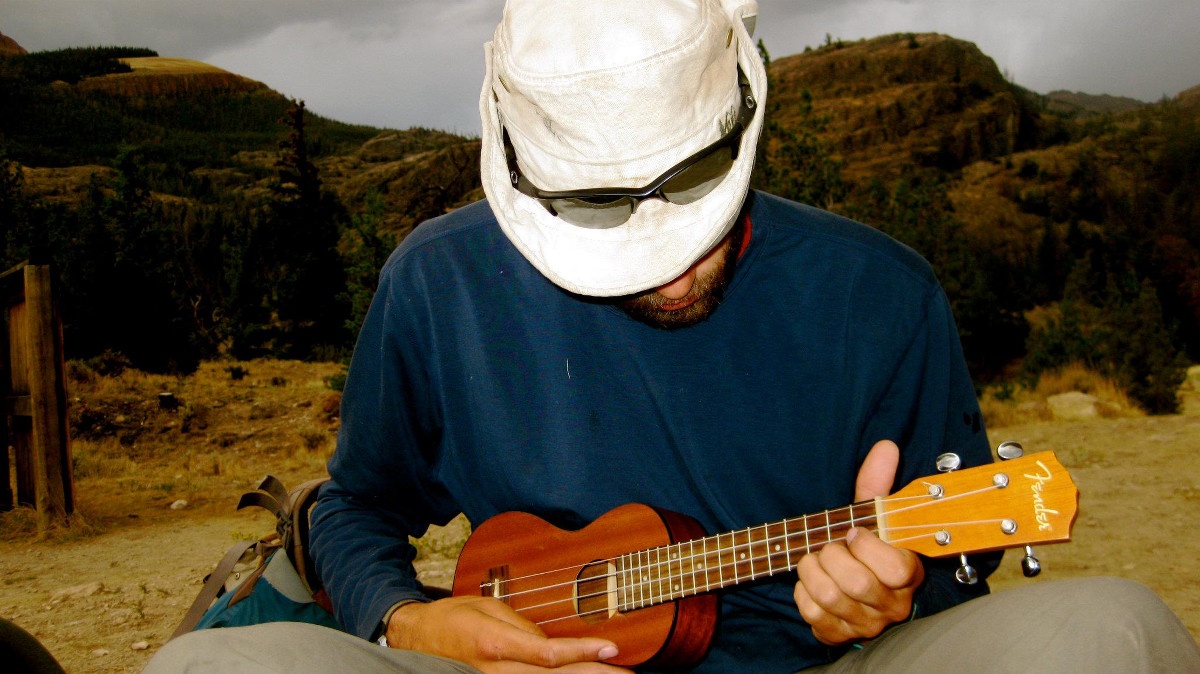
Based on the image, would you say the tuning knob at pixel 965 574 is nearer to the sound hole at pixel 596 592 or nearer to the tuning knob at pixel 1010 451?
the tuning knob at pixel 1010 451

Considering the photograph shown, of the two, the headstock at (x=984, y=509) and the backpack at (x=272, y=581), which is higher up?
the headstock at (x=984, y=509)

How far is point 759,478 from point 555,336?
1.89 feet

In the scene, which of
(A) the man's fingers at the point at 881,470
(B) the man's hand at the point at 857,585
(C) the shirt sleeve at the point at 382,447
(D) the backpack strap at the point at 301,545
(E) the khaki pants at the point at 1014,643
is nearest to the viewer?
(E) the khaki pants at the point at 1014,643

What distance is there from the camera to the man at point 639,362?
5.41ft

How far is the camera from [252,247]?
28.1 metres

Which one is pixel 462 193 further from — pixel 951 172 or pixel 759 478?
pixel 759 478

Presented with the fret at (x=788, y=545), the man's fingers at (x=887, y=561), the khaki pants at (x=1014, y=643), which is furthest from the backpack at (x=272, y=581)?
the man's fingers at (x=887, y=561)

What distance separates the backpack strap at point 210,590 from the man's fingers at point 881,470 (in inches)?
68.6

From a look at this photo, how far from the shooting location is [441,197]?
4600 centimetres

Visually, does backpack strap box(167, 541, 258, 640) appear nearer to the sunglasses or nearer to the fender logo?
the sunglasses

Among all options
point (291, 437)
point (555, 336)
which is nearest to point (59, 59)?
point (291, 437)

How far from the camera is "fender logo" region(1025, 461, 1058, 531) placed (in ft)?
4.41

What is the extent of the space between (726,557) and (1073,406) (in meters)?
11.1

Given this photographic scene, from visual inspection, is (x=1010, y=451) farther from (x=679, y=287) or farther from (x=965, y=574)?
(x=679, y=287)
